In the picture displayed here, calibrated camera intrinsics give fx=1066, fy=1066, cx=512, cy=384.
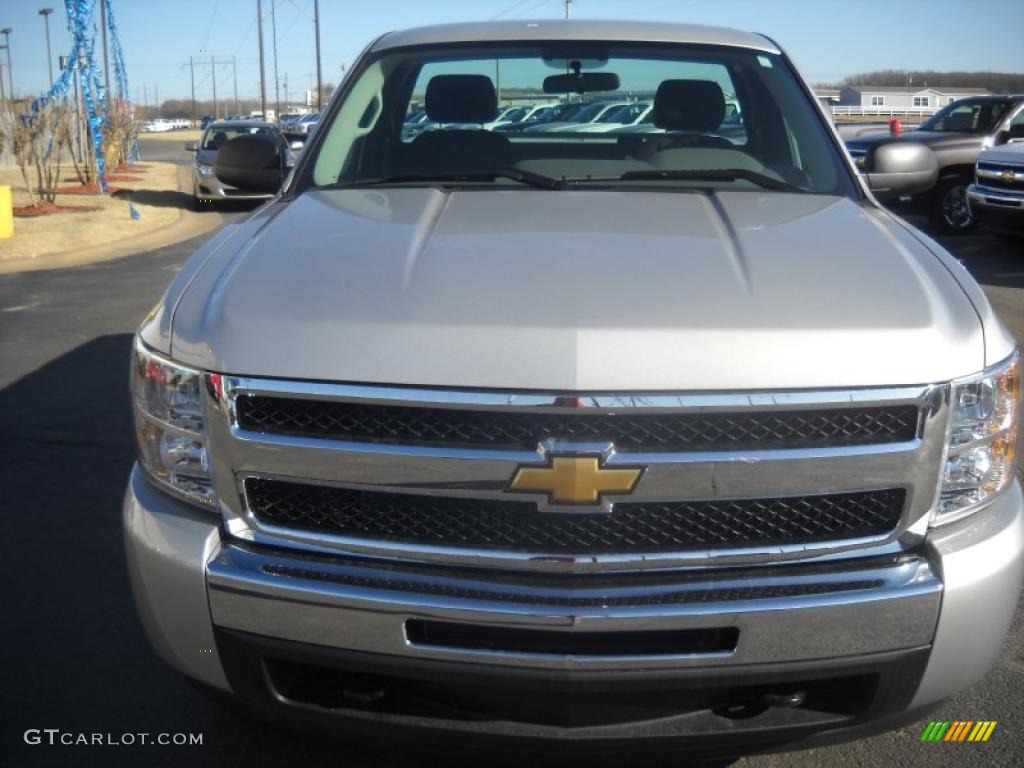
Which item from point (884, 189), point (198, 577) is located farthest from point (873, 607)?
point (884, 189)

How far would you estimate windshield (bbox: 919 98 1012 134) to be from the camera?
14.5 meters

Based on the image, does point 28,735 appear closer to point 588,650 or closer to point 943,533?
point 588,650

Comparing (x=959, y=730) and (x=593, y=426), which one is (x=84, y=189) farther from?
(x=593, y=426)

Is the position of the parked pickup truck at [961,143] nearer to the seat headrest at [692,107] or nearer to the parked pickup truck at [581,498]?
the seat headrest at [692,107]

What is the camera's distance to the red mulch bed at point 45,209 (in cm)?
1895

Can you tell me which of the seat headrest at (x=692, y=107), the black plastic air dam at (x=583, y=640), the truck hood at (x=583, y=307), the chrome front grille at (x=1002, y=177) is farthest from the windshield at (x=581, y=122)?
the chrome front grille at (x=1002, y=177)

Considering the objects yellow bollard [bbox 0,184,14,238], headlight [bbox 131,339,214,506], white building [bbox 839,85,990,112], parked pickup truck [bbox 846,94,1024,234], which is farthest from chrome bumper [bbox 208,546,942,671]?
white building [bbox 839,85,990,112]

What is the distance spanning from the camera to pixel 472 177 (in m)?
3.41

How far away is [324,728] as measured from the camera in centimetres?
232

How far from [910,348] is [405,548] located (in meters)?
1.11

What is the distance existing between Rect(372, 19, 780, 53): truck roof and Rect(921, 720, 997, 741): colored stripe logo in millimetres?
2337

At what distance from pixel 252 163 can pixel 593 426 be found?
2.28 meters

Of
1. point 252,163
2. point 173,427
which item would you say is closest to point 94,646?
point 173,427

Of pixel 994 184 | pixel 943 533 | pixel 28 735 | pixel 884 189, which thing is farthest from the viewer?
pixel 994 184
